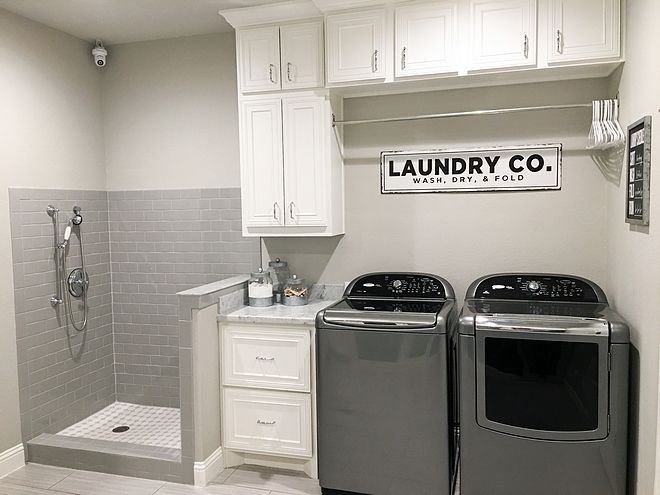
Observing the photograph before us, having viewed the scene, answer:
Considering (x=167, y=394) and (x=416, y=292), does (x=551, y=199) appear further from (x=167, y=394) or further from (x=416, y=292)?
(x=167, y=394)

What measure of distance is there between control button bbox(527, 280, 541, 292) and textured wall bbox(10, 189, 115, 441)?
2.83m

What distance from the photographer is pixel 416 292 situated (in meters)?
3.33

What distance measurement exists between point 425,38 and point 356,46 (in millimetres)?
373

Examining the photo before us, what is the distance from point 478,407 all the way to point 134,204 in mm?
2721

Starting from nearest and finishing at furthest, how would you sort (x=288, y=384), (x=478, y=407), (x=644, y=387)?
1. (x=644, y=387)
2. (x=478, y=407)
3. (x=288, y=384)

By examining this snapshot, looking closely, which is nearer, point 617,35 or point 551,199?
point 617,35

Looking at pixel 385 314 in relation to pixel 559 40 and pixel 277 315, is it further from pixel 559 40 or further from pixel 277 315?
pixel 559 40

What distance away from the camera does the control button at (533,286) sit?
3.10m

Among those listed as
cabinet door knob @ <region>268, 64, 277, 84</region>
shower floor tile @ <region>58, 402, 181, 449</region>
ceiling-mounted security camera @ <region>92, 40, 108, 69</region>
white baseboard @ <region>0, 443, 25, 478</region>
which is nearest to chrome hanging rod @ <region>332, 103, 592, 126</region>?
cabinet door knob @ <region>268, 64, 277, 84</region>

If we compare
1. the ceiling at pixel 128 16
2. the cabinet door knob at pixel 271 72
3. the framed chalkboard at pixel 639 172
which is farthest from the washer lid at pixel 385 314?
the ceiling at pixel 128 16

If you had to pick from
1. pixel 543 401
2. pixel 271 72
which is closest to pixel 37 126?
pixel 271 72

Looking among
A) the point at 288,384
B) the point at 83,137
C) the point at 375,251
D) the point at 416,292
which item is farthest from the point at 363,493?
the point at 83,137

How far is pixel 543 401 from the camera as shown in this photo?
260 centimetres

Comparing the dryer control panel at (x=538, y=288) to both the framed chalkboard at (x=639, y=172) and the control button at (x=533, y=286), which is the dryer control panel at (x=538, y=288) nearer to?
the control button at (x=533, y=286)
